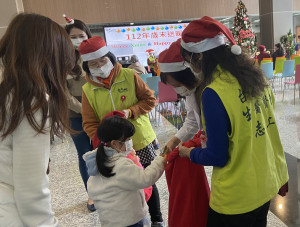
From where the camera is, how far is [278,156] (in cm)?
118

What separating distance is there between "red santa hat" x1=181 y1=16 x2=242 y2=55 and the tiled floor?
1.52 metres

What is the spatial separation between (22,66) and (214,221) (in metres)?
0.99

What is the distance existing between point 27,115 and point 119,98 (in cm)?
99

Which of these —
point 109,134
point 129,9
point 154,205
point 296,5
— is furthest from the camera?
point 296,5

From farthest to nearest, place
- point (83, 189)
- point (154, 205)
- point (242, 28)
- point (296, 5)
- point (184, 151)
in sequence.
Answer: point (296, 5)
point (242, 28)
point (83, 189)
point (154, 205)
point (184, 151)

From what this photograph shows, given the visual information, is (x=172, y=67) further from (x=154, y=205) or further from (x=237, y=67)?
(x=154, y=205)

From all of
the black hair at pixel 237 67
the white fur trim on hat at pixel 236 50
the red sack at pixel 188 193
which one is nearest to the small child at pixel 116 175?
the red sack at pixel 188 193

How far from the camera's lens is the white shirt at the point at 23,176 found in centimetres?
80

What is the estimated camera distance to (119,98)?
1.76 m

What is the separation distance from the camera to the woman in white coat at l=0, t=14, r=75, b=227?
79 cm

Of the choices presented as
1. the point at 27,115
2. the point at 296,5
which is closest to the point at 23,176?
the point at 27,115

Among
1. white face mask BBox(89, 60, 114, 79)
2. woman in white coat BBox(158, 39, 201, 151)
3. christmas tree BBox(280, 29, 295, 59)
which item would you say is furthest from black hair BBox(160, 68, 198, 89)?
christmas tree BBox(280, 29, 295, 59)

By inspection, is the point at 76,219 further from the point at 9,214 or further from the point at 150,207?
the point at 9,214

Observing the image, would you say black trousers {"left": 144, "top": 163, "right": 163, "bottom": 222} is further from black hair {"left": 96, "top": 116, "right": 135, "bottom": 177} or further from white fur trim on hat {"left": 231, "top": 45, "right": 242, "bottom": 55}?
white fur trim on hat {"left": 231, "top": 45, "right": 242, "bottom": 55}
